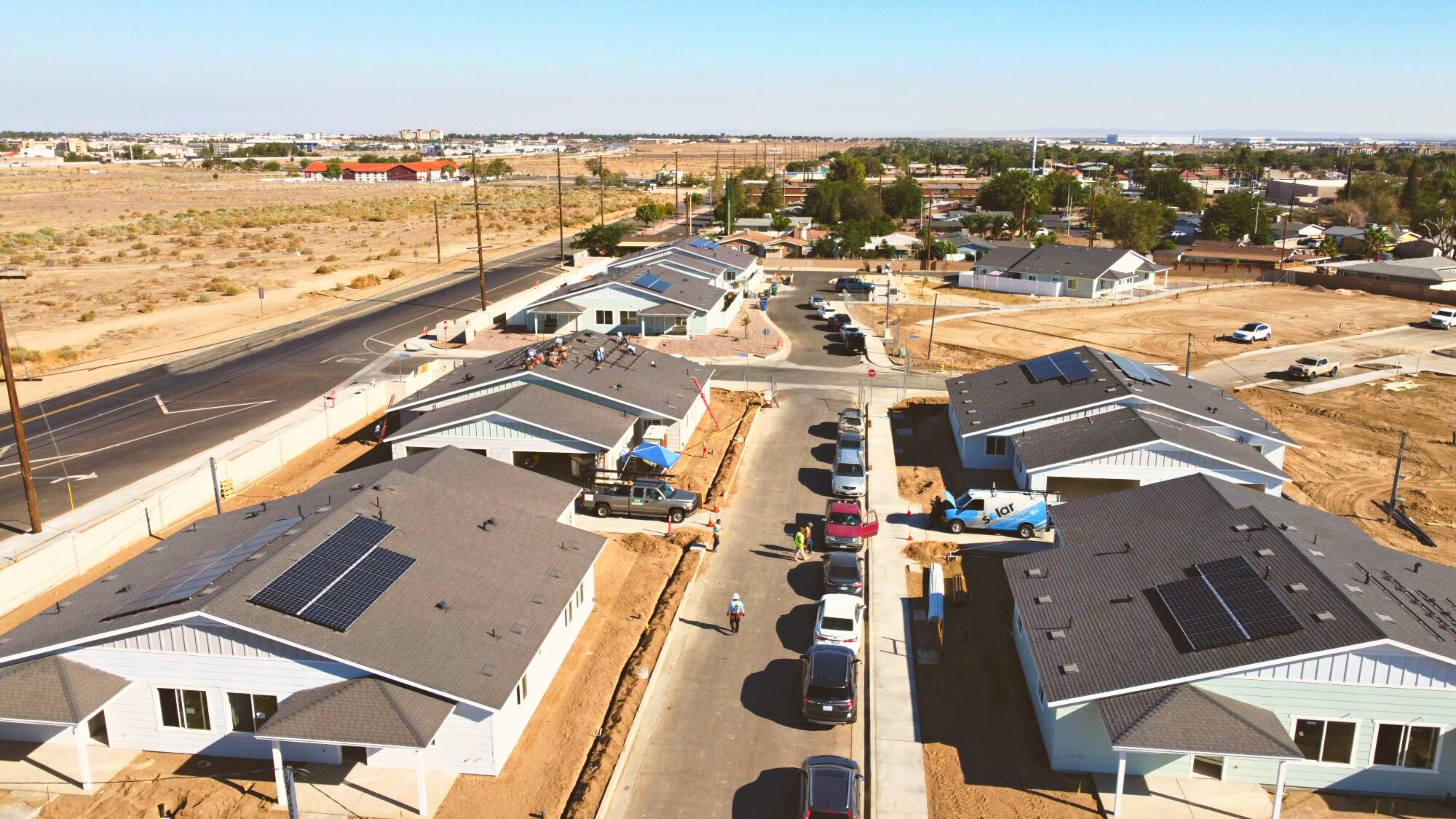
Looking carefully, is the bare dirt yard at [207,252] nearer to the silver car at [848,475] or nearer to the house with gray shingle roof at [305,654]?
the house with gray shingle roof at [305,654]

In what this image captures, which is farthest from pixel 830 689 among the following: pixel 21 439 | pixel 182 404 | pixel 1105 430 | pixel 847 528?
pixel 182 404

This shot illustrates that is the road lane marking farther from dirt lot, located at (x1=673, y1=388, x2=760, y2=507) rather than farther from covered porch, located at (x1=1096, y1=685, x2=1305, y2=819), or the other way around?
covered porch, located at (x1=1096, y1=685, x2=1305, y2=819)

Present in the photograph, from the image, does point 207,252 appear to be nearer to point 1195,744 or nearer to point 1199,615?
point 1199,615

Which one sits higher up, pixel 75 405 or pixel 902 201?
pixel 902 201

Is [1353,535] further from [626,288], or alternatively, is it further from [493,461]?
[626,288]

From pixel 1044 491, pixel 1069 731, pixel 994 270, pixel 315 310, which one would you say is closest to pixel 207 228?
pixel 315 310
